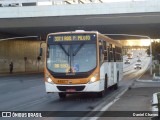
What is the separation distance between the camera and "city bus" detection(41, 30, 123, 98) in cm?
1873

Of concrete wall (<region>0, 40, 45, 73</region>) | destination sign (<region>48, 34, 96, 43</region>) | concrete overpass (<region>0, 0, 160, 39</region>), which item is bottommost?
A: concrete wall (<region>0, 40, 45, 73</region>)

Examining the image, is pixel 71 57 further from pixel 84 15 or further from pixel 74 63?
pixel 84 15

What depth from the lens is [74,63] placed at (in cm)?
1892

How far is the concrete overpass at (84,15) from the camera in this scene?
46750mm

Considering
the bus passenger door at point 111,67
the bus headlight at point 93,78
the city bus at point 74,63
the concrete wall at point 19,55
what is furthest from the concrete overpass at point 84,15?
the bus headlight at point 93,78

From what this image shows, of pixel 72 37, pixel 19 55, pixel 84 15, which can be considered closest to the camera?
pixel 72 37

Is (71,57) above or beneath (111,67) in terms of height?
above

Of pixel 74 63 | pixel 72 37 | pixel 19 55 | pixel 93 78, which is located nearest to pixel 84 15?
pixel 19 55

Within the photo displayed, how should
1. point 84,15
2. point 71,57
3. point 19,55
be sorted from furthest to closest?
point 19,55, point 84,15, point 71,57

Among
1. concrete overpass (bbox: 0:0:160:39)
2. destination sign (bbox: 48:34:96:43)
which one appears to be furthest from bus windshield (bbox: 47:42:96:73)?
concrete overpass (bbox: 0:0:160:39)

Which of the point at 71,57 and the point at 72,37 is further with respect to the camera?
the point at 72,37

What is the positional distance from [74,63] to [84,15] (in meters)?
29.7

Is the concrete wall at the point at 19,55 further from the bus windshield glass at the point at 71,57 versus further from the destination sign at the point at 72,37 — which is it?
the bus windshield glass at the point at 71,57

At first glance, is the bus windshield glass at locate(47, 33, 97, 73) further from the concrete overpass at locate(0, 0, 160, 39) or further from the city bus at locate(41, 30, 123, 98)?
the concrete overpass at locate(0, 0, 160, 39)
